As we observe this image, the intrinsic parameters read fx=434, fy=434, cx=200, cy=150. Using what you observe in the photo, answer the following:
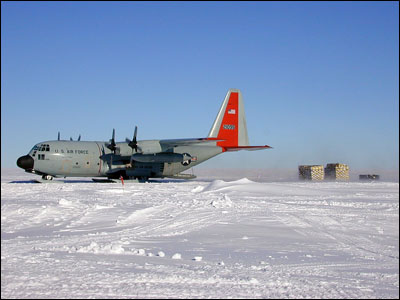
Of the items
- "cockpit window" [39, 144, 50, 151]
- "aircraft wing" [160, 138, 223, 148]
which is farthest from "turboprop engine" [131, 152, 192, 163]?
"cockpit window" [39, 144, 50, 151]

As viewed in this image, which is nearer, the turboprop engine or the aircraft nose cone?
the aircraft nose cone

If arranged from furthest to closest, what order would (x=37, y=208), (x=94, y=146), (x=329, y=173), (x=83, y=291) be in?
(x=329, y=173) → (x=94, y=146) → (x=37, y=208) → (x=83, y=291)

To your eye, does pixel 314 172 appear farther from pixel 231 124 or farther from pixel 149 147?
pixel 149 147

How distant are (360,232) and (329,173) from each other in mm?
32317

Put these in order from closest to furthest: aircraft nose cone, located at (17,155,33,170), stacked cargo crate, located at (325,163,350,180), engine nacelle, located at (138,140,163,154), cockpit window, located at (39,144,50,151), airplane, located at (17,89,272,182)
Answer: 1. aircraft nose cone, located at (17,155,33,170)
2. cockpit window, located at (39,144,50,151)
3. airplane, located at (17,89,272,182)
4. engine nacelle, located at (138,140,163,154)
5. stacked cargo crate, located at (325,163,350,180)

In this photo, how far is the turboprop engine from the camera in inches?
1213

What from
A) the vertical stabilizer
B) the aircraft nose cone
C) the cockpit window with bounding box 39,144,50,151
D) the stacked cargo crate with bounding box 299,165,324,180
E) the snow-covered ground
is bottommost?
the snow-covered ground

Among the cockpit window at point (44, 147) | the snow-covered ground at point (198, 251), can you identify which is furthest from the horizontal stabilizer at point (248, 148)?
the snow-covered ground at point (198, 251)

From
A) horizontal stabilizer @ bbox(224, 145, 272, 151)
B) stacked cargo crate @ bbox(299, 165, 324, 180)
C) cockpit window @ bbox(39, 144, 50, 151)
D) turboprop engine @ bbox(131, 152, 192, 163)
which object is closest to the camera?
cockpit window @ bbox(39, 144, 50, 151)

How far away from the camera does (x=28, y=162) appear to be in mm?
28266

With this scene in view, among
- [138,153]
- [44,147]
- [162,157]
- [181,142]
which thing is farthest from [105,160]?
[181,142]

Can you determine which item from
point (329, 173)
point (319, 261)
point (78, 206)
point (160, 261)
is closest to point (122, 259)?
point (160, 261)

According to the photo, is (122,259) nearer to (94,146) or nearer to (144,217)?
(144,217)

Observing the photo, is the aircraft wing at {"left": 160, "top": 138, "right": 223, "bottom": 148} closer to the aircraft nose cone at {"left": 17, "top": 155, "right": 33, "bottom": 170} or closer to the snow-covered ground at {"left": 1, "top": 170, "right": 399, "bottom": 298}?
the aircraft nose cone at {"left": 17, "top": 155, "right": 33, "bottom": 170}
